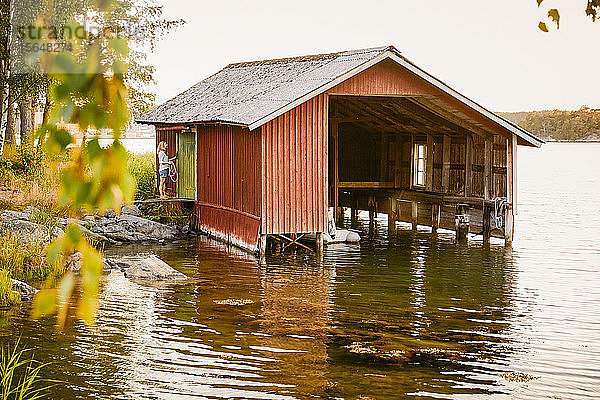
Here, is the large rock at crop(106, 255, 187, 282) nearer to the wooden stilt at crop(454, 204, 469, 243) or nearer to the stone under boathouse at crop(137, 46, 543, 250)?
the stone under boathouse at crop(137, 46, 543, 250)

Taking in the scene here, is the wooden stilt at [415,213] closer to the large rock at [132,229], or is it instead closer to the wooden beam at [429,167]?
the wooden beam at [429,167]

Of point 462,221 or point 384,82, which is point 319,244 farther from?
point 462,221

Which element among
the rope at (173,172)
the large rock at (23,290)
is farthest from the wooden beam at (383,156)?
the large rock at (23,290)

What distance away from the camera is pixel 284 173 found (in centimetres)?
1828

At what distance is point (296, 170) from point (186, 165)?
21.9 ft

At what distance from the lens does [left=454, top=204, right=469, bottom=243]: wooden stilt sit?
22172 millimetres

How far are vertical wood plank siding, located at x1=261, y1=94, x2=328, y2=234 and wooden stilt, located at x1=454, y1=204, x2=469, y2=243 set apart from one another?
5170 millimetres

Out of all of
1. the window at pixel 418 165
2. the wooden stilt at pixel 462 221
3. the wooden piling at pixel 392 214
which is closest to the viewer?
the wooden stilt at pixel 462 221

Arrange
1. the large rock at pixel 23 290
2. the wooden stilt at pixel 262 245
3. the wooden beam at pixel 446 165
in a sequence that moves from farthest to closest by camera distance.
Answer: the wooden beam at pixel 446 165, the wooden stilt at pixel 262 245, the large rock at pixel 23 290

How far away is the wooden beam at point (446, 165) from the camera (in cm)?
2261

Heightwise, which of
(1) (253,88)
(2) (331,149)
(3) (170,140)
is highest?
(1) (253,88)

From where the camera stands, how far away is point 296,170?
1839cm

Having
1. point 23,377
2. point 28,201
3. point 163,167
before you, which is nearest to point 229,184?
point 163,167

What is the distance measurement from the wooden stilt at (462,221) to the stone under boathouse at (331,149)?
0.10 feet
